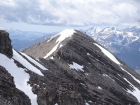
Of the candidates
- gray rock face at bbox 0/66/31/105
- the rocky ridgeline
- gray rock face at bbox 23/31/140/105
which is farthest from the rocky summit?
gray rock face at bbox 0/66/31/105

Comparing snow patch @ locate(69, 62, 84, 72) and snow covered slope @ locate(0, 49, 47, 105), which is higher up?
snow patch @ locate(69, 62, 84, 72)

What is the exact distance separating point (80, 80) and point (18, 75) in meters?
26.9

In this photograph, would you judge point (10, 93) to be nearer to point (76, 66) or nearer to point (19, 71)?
point (19, 71)

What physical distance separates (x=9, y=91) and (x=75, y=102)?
15.4m

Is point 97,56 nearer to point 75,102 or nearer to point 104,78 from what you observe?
point 104,78

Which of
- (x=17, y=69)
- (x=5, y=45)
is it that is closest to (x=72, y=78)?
(x=5, y=45)

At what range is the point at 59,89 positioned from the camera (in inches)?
1961

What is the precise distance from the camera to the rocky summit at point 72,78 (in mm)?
48037

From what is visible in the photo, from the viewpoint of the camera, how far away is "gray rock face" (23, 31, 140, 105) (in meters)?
48.8

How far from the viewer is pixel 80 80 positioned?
7488cm

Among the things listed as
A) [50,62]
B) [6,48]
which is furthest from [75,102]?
[50,62]

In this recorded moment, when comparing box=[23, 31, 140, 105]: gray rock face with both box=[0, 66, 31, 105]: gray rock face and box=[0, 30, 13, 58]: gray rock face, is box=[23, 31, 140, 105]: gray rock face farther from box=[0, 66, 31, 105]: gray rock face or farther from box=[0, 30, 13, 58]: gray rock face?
box=[0, 30, 13, 58]: gray rock face

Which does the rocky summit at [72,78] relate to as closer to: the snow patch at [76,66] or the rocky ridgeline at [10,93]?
the snow patch at [76,66]

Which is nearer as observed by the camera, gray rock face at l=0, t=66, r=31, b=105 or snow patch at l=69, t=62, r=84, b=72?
gray rock face at l=0, t=66, r=31, b=105
